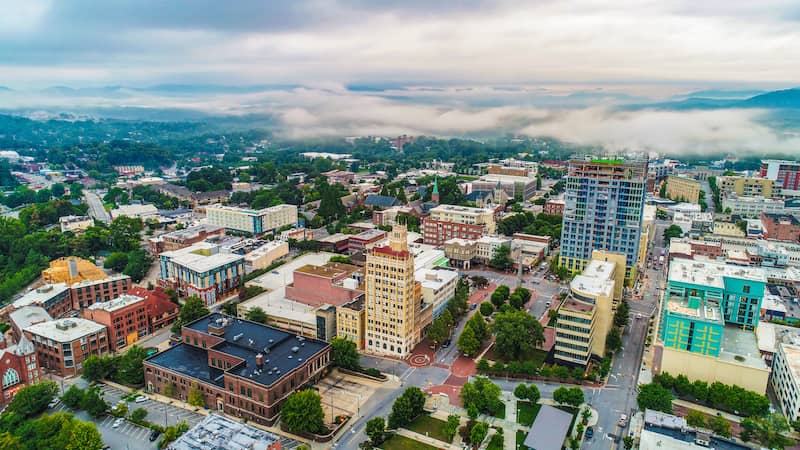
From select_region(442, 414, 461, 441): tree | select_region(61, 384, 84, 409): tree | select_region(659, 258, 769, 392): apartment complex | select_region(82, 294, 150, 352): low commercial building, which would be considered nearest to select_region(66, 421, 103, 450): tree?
select_region(61, 384, 84, 409): tree

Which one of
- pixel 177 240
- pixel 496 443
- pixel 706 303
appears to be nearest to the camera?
pixel 496 443

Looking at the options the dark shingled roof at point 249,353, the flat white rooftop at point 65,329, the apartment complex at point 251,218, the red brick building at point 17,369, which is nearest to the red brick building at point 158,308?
the flat white rooftop at point 65,329

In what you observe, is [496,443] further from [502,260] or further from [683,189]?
[683,189]

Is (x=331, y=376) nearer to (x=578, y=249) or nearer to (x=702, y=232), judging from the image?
(x=578, y=249)

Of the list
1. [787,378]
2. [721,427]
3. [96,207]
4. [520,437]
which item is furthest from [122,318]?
[96,207]

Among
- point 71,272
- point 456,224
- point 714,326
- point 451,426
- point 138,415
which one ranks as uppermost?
point 714,326

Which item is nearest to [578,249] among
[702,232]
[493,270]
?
[493,270]

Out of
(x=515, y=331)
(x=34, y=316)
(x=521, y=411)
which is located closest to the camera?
(x=521, y=411)

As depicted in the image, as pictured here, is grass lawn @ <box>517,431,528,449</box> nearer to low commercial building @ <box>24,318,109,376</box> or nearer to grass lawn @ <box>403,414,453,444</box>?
grass lawn @ <box>403,414,453,444</box>
